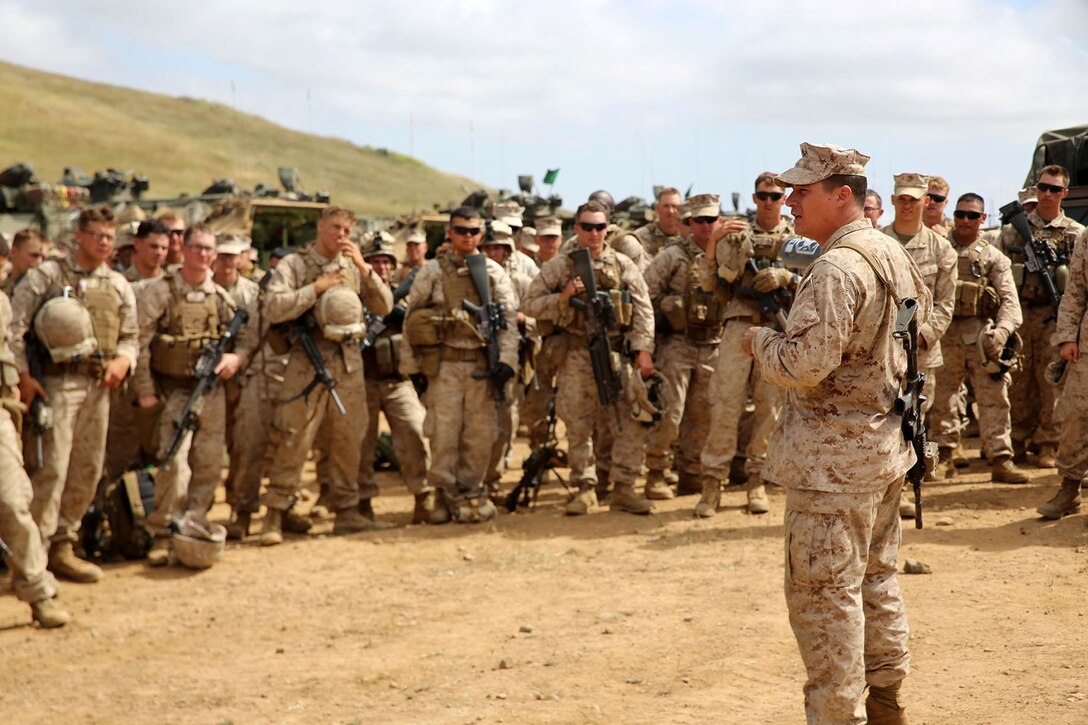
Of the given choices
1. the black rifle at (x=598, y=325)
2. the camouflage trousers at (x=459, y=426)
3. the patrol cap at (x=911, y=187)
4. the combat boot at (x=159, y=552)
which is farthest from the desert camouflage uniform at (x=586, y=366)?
the combat boot at (x=159, y=552)

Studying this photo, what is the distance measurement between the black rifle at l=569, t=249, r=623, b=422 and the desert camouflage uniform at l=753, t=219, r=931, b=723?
5.25m

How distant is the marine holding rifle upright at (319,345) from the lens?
9.72 metres

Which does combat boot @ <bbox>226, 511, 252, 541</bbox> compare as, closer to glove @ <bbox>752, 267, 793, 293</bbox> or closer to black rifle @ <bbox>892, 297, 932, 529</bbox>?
glove @ <bbox>752, 267, 793, 293</bbox>

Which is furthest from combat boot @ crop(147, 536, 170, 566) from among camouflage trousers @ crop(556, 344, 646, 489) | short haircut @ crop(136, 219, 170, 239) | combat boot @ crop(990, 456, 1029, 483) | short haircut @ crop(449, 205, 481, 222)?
combat boot @ crop(990, 456, 1029, 483)

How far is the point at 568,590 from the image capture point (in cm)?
820

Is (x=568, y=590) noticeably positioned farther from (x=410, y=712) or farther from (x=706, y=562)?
(x=410, y=712)

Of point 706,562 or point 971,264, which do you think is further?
point 971,264

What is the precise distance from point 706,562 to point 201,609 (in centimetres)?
336

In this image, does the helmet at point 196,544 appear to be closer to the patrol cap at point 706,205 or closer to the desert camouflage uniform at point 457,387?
the desert camouflage uniform at point 457,387

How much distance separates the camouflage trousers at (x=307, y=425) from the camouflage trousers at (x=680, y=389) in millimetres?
2463

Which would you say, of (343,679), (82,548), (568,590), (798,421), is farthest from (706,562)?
(82,548)

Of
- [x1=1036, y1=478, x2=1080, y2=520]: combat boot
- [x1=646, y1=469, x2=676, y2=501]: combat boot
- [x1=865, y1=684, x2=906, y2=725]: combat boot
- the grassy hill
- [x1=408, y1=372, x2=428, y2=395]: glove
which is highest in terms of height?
the grassy hill

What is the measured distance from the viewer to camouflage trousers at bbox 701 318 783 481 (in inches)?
381

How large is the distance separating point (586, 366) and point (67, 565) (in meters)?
4.16
